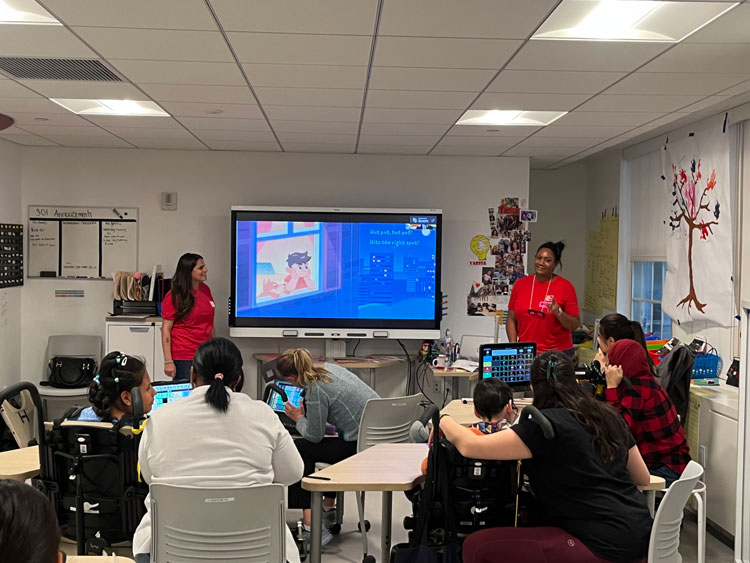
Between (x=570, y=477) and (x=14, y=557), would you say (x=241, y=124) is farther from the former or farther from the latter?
(x=14, y=557)

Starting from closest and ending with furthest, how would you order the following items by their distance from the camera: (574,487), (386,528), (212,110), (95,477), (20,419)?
(574,487) → (95,477) → (386,528) → (20,419) → (212,110)

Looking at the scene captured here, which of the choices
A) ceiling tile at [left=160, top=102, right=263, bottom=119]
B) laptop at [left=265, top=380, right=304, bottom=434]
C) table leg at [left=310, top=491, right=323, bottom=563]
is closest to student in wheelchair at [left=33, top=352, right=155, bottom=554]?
table leg at [left=310, top=491, right=323, bottom=563]

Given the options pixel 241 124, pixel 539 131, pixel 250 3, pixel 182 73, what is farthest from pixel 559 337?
pixel 250 3

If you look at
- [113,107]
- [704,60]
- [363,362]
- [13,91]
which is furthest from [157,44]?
[363,362]

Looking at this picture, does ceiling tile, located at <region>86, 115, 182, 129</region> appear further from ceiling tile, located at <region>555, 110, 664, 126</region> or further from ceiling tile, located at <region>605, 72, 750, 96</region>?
ceiling tile, located at <region>605, 72, 750, 96</region>

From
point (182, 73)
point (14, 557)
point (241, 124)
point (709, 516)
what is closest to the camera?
point (14, 557)

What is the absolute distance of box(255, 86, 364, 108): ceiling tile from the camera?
173 inches

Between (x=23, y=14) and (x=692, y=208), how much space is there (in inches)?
193

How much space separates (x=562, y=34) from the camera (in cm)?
333

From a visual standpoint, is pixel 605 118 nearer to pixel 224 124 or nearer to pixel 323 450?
pixel 224 124

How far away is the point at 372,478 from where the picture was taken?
3.12 m

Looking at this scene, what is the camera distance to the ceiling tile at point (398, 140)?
240 inches

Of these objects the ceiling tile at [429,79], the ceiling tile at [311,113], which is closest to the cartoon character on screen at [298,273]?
the ceiling tile at [311,113]

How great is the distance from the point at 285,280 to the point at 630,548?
4657 millimetres
